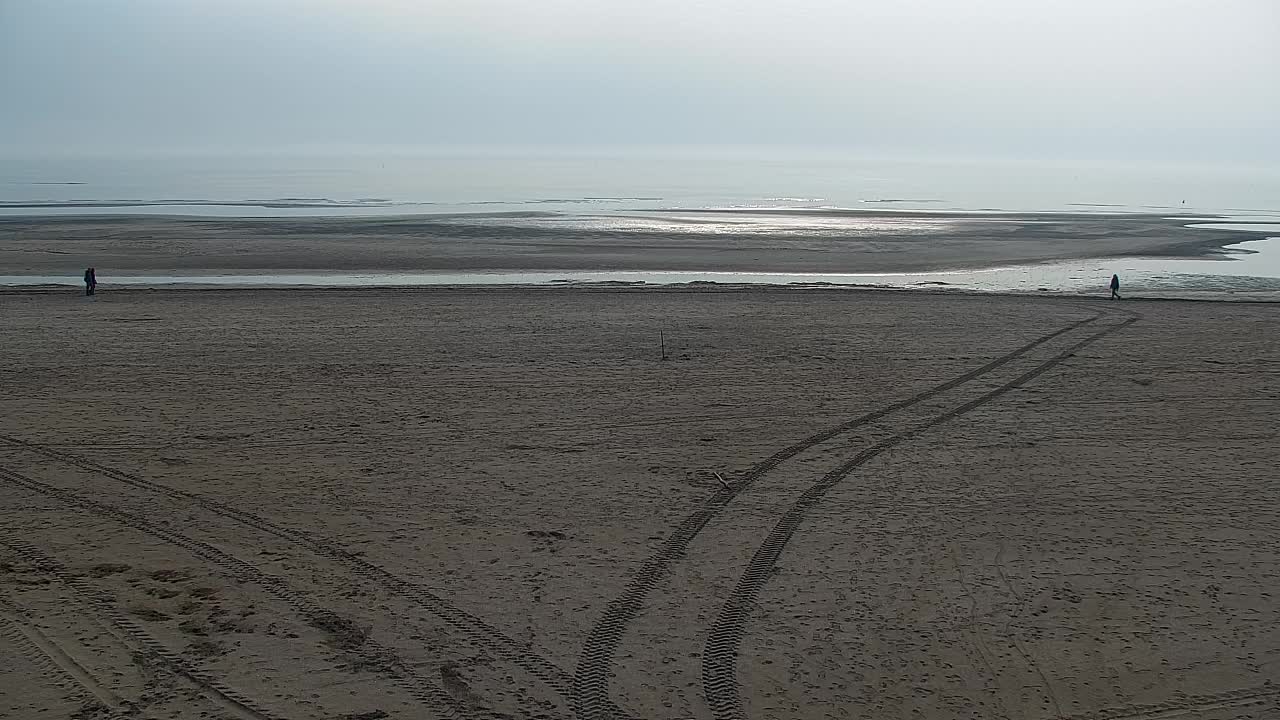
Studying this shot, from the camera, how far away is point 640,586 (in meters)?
9.58

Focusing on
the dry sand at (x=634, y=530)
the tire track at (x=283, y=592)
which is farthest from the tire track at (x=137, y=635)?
the tire track at (x=283, y=592)

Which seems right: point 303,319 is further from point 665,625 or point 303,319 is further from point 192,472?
point 665,625

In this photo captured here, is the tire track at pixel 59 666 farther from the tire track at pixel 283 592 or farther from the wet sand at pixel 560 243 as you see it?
the wet sand at pixel 560 243

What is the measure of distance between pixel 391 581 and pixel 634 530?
2.73 metres

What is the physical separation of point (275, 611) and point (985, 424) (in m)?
10.9

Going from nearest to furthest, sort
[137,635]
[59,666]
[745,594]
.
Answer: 1. [59,666]
2. [137,635]
3. [745,594]

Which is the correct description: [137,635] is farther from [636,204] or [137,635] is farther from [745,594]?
[636,204]

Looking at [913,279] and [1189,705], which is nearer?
[1189,705]

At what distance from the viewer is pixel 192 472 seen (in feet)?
41.6

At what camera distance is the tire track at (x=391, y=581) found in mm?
8055

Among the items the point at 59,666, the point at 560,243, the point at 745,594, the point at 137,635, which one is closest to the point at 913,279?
the point at 560,243

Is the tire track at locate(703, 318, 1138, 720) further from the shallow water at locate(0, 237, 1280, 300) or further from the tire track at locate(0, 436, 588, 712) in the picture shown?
the shallow water at locate(0, 237, 1280, 300)

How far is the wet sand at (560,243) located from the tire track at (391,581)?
1009 inches

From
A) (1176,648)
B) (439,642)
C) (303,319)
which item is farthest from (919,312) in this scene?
(439,642)
